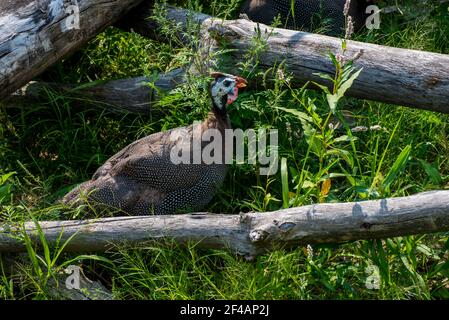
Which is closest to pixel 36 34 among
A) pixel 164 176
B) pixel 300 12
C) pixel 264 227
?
pixel 164 176

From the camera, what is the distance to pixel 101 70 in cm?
577

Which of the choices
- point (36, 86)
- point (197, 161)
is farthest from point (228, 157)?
point (36, 86)

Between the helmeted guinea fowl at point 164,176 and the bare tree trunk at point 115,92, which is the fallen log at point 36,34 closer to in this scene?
the bare tree trunk at point 115,92

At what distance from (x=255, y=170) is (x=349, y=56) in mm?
768

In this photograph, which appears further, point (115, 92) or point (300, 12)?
point (300, 12)

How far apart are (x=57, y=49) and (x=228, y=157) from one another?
1.14 m

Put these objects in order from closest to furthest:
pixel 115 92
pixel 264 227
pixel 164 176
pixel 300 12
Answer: pixel 264 227, pixel 164 176, pixel 115 92, pixel 300 12

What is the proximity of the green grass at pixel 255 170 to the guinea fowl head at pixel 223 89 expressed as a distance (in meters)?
0.16

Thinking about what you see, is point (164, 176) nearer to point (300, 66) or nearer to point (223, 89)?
point (223, 89)

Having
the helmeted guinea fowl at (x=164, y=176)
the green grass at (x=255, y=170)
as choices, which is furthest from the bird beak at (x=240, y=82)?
the green grass at (x=255, y=170)

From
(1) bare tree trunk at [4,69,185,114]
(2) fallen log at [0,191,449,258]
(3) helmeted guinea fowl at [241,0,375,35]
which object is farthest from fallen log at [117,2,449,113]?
(2) fallen log at [0,191,449,258]

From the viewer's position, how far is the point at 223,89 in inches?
188

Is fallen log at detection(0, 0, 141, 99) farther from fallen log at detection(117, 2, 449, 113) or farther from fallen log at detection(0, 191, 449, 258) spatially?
fallen log at detection(0, 191, 449, 258)

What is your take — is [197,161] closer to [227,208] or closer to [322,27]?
[227,208]
